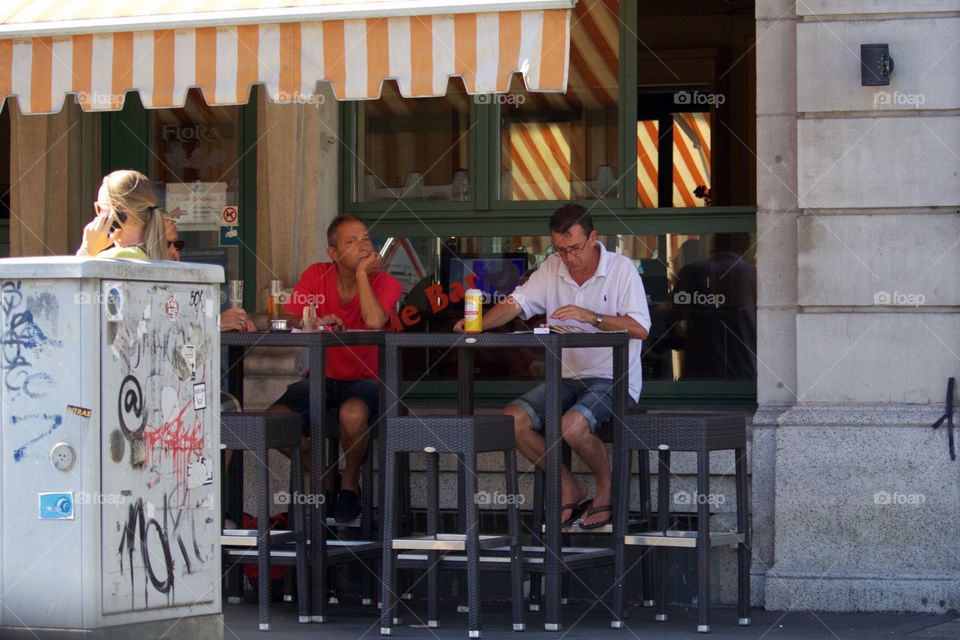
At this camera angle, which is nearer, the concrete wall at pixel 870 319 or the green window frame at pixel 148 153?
the concrete wall at pixel 870 319

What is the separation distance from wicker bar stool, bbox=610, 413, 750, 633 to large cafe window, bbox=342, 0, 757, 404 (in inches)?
50.4

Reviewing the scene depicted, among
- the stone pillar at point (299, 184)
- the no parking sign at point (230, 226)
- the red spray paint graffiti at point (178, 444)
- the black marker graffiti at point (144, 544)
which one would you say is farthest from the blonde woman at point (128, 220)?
the no parking sign at point (230, 226)

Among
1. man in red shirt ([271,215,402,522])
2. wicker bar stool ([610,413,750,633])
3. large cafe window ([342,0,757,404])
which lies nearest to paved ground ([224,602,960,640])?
wicker bar stool ([610,413,750,633])

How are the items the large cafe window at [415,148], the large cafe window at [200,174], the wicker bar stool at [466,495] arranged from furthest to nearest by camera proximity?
the large cafe window at [200,174]
the large cafe window at [415,148]
the wicker bar stool at [466,495]

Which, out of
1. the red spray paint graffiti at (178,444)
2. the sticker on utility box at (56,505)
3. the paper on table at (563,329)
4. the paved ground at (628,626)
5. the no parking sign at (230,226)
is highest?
the no parking sign at (230,226)

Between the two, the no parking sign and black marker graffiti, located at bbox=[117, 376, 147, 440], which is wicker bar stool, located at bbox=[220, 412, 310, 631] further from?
the no parking sign

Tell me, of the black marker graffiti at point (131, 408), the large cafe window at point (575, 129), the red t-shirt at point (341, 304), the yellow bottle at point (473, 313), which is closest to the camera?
the black marker graffiti at point (131, 408)

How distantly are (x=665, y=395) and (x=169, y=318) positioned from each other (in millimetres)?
3466

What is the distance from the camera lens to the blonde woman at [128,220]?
17.6 ft

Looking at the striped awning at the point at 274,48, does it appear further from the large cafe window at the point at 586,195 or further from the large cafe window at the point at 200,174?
the large cafe window at the point at 200,174

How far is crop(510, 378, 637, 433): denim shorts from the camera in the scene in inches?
259

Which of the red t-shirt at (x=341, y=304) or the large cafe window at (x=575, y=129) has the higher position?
the large cafe window at (x=575, y=129)

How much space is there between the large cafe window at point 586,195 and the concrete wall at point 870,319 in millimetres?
803

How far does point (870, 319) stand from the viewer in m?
6.78
